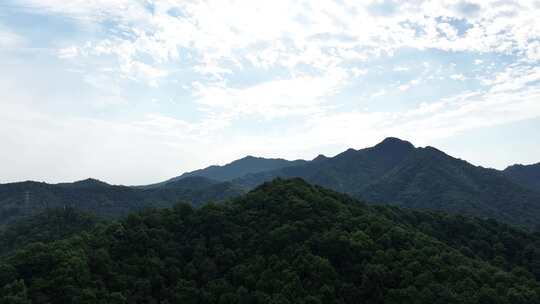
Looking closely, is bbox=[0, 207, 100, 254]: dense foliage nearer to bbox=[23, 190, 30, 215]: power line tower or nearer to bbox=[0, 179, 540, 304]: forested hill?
bbox=[0, 179, 540, 304]: forested hill

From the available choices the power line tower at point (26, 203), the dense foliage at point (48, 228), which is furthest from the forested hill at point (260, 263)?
the power line tower at point (26, 203)

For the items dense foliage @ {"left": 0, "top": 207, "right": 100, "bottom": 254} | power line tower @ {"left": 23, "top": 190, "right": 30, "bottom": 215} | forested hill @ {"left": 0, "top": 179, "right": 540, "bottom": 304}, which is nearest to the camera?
forested hill @ {"left": 0, "top": 179, "right": 540, "bottom": 304}

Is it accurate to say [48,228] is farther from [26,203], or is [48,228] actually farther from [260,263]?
[26,203]

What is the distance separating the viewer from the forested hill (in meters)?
48.9

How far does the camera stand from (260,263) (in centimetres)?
5759

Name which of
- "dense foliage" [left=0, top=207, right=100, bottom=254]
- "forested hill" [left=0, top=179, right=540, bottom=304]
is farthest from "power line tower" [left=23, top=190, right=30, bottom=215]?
"forested hill" [left=0, top=179, right=540, bottom=304]

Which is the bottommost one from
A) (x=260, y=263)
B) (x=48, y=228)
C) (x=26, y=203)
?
(x=260, y=263)

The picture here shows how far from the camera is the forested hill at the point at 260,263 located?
4888 centimetres

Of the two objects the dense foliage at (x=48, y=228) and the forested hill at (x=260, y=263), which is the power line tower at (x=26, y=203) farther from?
the forested hill at (x=260, y=263)

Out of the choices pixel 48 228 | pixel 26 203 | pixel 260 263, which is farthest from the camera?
pixel 26 203

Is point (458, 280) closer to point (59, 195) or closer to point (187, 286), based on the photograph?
point (187, 286)

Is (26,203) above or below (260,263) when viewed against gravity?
above

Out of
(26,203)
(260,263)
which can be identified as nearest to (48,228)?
(260,263)

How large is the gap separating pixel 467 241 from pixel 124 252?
64.4m
